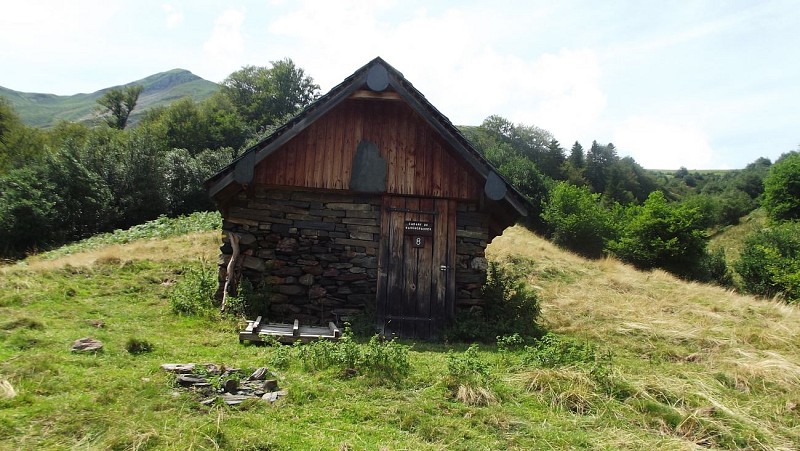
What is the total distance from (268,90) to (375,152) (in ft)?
161

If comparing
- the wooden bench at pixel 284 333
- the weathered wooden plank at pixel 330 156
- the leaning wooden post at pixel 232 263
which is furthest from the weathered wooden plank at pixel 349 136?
the wooden bench at pixel 284 333

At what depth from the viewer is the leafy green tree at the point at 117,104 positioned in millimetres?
56969

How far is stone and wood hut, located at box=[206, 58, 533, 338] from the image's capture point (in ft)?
32.1

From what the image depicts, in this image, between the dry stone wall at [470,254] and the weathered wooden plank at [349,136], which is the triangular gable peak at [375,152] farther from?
the dry stone wall at [470,254]

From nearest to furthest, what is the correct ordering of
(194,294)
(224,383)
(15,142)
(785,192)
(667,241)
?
(224,383), (194,294), (667,241), (15,142), (785,192)

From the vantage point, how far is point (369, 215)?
10.1 metres

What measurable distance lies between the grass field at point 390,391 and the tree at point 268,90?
45877 mm

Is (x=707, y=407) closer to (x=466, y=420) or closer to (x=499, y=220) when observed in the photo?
(x=466, y=420)

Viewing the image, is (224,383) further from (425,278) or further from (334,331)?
(425,278)

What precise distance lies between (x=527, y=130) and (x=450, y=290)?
57.0m

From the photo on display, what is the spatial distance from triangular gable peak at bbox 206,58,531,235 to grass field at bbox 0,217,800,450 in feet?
9.45

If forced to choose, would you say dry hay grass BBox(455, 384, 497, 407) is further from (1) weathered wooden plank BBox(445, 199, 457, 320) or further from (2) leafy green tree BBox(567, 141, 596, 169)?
(2) leafy green tree BBox(567, 141, 596, 169)

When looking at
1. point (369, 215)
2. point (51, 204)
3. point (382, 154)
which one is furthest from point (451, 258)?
point (51, 204)

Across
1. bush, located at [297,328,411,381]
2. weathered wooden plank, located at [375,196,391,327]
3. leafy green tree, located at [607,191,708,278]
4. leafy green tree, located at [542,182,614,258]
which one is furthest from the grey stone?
leafy green tree, located at [542,182,614,258]
